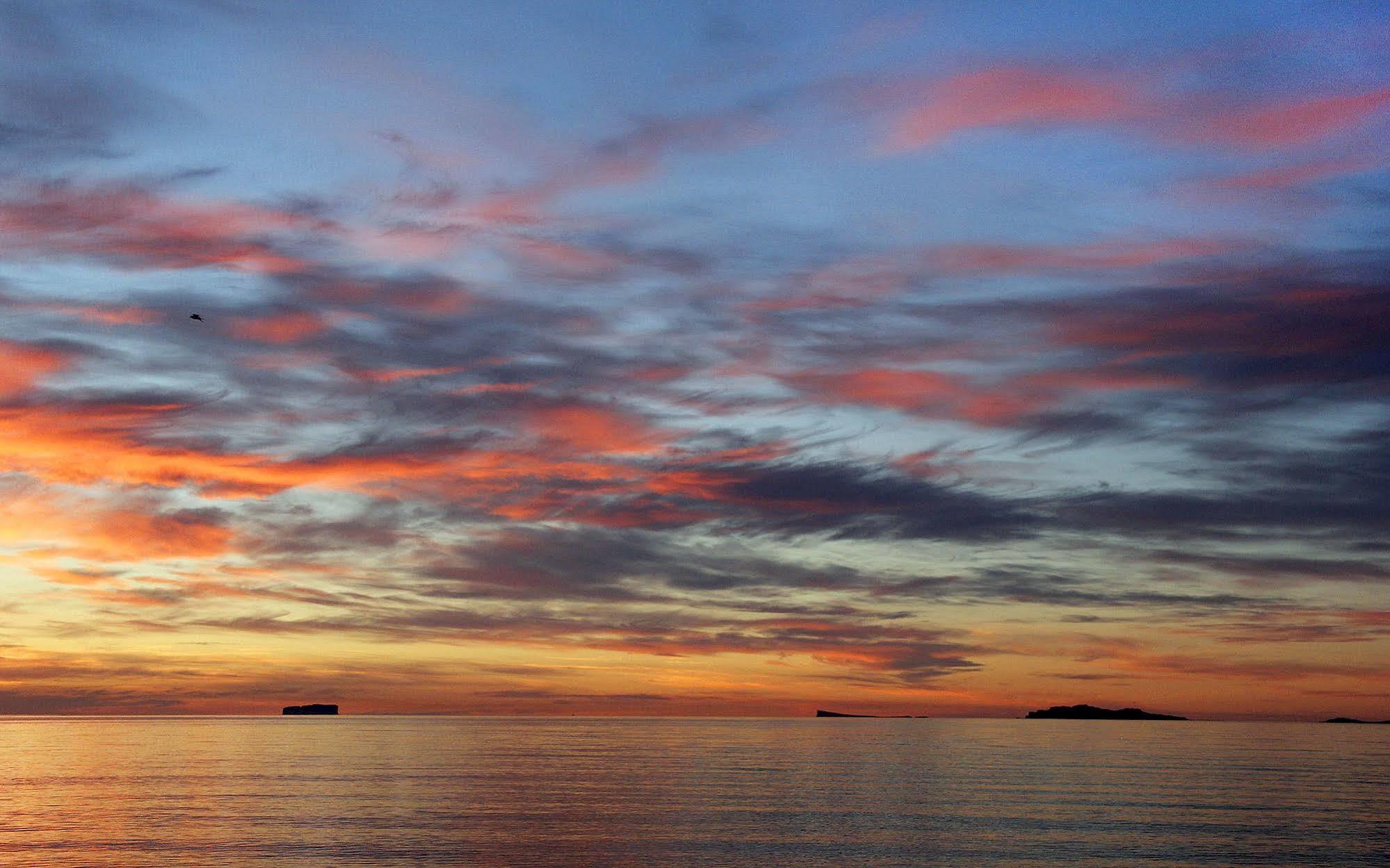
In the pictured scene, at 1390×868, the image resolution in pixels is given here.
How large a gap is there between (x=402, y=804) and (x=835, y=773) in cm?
6783

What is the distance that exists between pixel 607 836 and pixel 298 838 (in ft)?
74.2

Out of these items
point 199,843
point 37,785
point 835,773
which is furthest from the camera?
point 835,773

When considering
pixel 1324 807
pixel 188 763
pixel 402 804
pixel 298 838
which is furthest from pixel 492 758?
pixel 1324 807

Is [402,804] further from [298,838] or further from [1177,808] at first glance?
[1177,808]

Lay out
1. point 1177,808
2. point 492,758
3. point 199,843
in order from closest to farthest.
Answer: point 199,843 → point 1177,808 → point 492,758

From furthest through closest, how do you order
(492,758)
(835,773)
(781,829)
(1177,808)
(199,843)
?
(492,758) < (835,773) < (1177,808) < (781,829) < (199,843)

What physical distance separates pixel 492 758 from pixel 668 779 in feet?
216

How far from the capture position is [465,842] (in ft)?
273

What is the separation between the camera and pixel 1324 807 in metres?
111

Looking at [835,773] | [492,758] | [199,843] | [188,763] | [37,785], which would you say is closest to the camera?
[199,843]

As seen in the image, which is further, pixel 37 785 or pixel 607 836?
pixel 37 785

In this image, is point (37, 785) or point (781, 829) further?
point (37, 785)

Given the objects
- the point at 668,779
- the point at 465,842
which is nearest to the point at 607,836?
the point at 465,842

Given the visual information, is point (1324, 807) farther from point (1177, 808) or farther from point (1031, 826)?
point (1031, 826)
